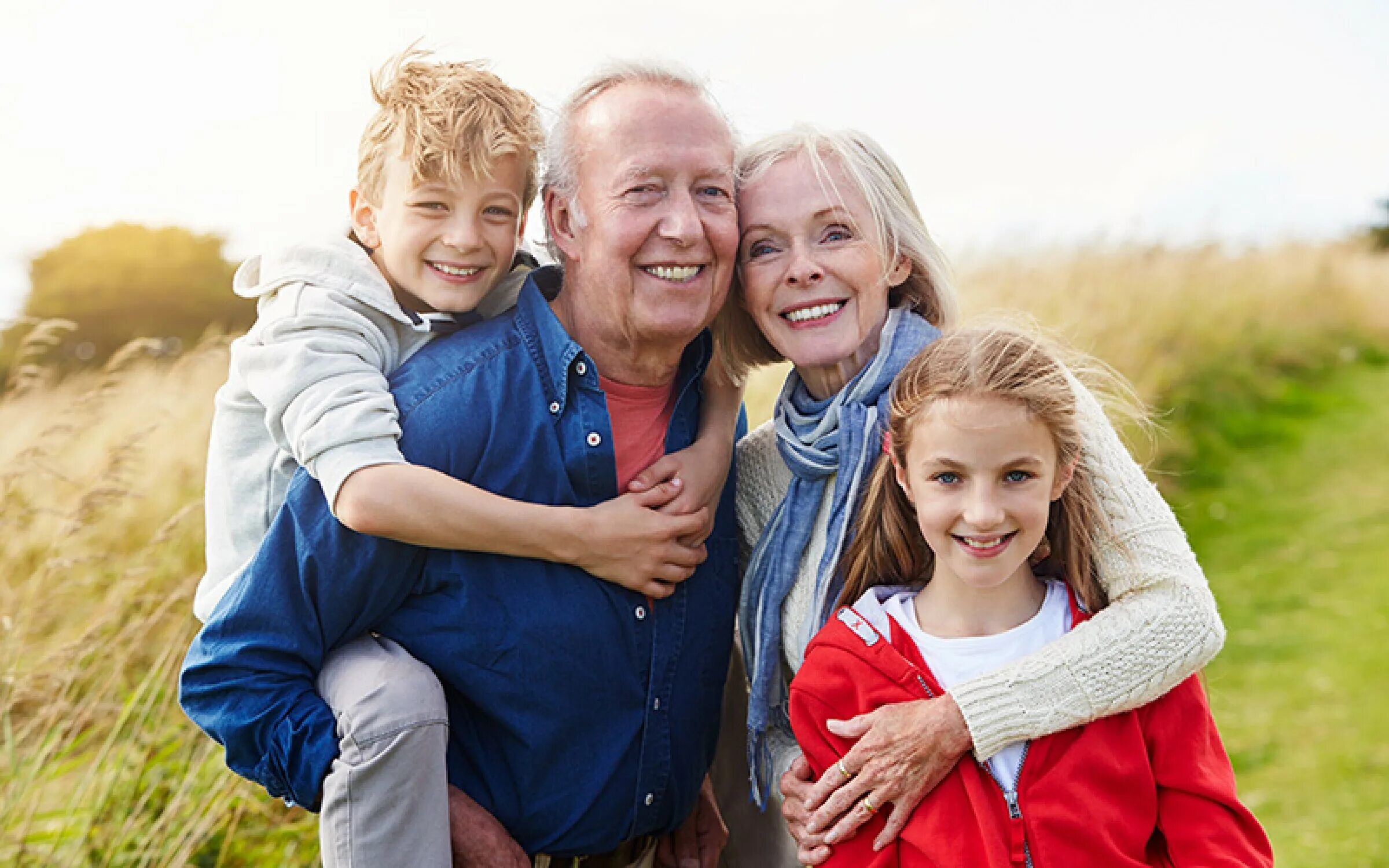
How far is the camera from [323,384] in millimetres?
2430

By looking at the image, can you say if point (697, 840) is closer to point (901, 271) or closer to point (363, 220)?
point (901, 271)

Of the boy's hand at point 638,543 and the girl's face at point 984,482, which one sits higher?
the girl's face at point 984,482

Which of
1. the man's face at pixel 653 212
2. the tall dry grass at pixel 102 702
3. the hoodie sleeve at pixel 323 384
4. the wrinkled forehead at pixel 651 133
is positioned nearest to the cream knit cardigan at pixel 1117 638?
the man's face at pixel 653 212

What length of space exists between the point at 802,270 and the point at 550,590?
0.91m

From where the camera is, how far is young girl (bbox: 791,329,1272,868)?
229 centimetres

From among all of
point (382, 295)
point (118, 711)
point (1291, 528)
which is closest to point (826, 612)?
point (382, 295)

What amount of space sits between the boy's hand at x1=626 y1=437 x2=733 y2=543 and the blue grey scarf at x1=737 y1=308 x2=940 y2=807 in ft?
0.49

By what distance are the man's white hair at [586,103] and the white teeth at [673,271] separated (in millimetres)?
198

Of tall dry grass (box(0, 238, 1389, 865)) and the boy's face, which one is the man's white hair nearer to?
the boy's face

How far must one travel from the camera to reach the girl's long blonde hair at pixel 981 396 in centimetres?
237

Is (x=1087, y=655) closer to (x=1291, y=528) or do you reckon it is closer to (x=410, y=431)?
(x=410, y=431)

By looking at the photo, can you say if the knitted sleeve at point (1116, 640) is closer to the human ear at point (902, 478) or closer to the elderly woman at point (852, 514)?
the elderly woman at point (852, 514)

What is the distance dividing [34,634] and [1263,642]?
635cm

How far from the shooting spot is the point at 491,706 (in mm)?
2629
